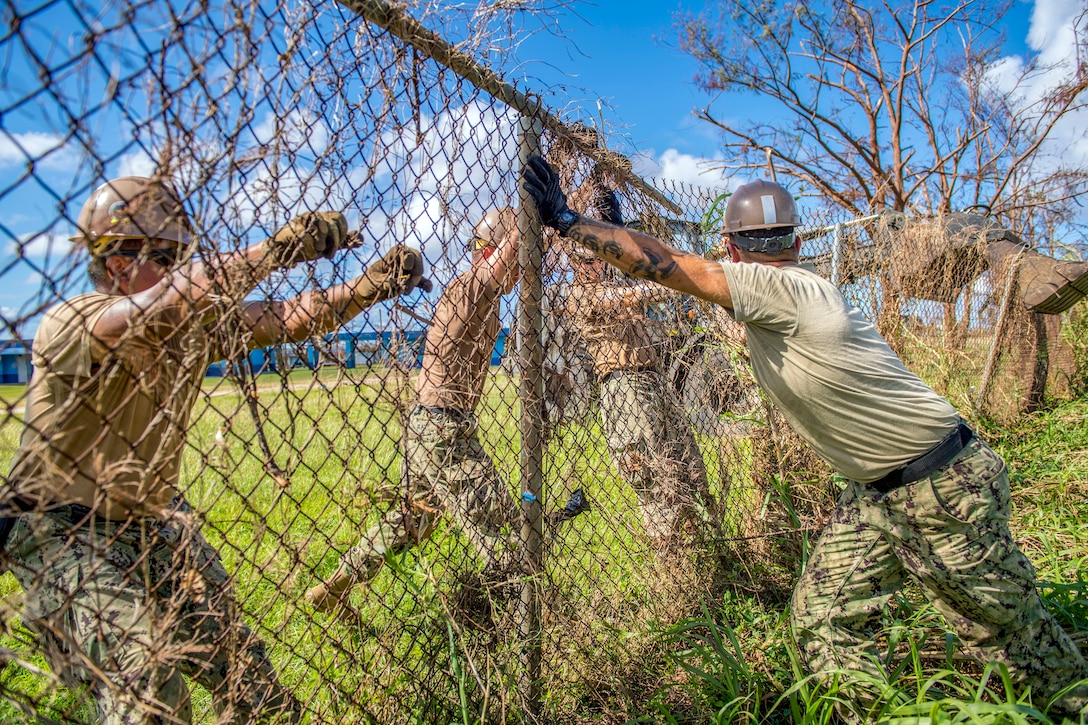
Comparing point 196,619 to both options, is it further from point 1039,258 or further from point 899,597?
point 1039,258

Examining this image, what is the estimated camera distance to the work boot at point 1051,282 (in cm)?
529

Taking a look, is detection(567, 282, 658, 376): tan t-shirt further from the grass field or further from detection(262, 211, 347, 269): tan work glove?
detection(262, 211, 347, 269): tan work glove

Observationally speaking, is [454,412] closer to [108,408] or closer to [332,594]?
[332,594]

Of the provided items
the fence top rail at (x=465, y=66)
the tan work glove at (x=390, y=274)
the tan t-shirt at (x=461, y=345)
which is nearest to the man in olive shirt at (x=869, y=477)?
the fence top rail at (x=465, y=66)

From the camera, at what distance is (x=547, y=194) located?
6.99 feet

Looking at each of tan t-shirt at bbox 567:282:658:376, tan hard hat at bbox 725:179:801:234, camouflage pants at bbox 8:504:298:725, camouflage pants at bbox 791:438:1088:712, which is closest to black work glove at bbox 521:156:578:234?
tan t-shirt at bbox 567:282:658:376

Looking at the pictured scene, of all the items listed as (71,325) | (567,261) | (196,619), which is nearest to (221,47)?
(71,325)

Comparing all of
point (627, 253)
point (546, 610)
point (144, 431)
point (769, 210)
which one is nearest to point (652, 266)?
point (627, 253)

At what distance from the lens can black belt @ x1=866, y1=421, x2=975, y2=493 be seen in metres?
2.18

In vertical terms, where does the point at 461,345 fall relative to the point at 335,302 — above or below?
below

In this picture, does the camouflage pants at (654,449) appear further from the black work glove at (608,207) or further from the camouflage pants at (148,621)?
the camouflage pants at (148,621)

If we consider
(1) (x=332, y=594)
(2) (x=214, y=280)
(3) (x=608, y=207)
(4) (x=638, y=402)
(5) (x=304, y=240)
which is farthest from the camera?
(4) (x=638, y=402)

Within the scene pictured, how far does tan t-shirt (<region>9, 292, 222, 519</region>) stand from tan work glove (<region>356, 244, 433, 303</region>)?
0.42 metres

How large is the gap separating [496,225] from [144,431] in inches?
51.8
